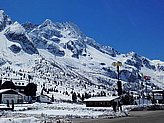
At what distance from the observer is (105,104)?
10012 centimetres

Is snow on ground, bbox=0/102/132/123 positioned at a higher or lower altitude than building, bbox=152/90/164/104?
lower

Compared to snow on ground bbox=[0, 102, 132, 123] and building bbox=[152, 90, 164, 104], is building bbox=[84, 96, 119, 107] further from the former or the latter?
snow on ground bbox=[0, 102, 132, 123]

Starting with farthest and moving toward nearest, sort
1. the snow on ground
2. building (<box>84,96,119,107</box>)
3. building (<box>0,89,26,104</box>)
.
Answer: building (<box>0,89,26,104</box>) < building (<box>84,96,119,107</box>) < the snow on ground

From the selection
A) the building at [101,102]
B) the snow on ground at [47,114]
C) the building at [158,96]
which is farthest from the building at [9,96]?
the snow on ground at [47,114]

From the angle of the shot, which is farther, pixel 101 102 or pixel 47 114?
pixel 101 102

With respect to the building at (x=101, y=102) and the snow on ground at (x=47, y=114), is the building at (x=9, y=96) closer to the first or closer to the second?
the building at (x=101, y=102)

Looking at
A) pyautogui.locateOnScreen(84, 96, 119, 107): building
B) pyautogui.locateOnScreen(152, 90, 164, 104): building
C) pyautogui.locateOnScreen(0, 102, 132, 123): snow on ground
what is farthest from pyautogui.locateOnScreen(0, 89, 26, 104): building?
pyautogui.locateOnScreen(0, 102, 132, 123): snow on ground

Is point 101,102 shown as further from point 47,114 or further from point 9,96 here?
point 47,114

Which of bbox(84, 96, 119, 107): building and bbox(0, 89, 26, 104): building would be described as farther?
bbox(0, 89, 26, 104): building

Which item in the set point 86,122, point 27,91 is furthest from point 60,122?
point 27,91

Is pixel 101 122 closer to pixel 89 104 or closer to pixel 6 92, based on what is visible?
pixel 89 104

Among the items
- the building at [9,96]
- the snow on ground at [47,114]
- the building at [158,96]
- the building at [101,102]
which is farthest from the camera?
the building at [9,96]

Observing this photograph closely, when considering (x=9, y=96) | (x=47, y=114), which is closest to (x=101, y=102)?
(x=9, y=96)

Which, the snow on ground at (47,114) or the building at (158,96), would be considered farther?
the building at (158,96)
